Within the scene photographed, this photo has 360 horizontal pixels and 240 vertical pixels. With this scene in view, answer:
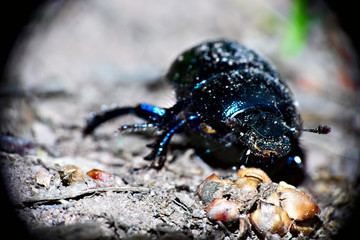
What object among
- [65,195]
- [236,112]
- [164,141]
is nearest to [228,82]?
[236,112]

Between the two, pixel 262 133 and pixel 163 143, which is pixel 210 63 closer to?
pixel 163 143

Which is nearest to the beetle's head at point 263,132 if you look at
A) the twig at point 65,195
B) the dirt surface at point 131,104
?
the dirt surface at point 131,104

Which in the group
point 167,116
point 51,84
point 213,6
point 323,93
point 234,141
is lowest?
point 234,141

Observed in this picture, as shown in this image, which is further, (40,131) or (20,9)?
(20,9)

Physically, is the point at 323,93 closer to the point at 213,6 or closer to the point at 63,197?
the point at 213,6

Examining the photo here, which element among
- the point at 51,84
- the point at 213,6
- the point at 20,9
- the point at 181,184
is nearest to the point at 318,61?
the point at 213,6

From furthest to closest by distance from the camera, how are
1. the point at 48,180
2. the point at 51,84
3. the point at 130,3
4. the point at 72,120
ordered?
the point at 130,3 < the point at 51,84 < the point at 72,120 < the point at 48,180

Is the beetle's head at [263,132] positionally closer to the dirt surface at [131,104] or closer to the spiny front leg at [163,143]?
the dirt surface at [131,104]
